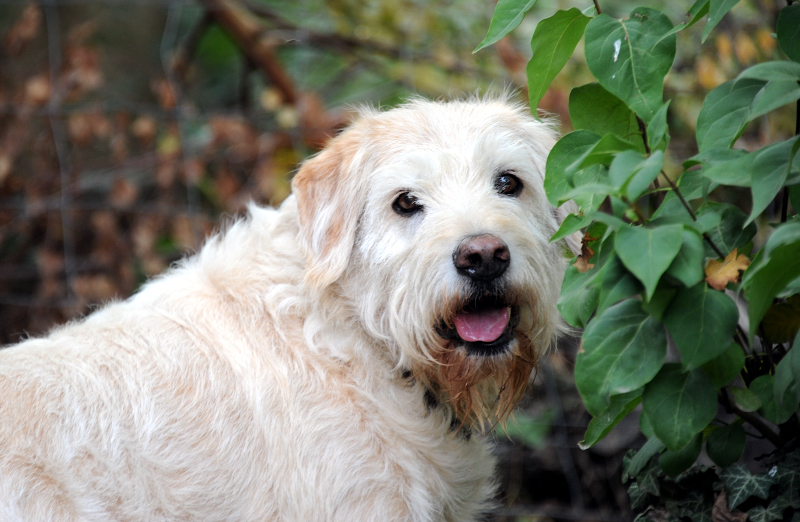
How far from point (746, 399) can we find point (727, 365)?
221mm

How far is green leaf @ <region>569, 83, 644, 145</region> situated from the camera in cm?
186

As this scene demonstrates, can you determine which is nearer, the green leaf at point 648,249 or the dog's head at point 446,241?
the green leaf at point 648,249

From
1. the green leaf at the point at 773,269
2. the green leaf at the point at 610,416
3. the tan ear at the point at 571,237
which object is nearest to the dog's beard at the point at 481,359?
the tan ear at the point at 571,237

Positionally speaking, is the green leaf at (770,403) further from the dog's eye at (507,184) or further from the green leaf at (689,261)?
the dog's eye at (507,184)

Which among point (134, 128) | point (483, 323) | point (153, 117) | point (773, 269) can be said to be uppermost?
point (773, 269)

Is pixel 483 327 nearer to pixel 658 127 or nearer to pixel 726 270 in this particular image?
pixel 726 270

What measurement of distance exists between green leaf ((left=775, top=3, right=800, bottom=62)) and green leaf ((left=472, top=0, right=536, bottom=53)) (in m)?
0.59

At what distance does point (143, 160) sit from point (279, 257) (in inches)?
124

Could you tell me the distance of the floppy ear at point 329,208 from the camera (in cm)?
238

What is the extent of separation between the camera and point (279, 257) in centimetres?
259

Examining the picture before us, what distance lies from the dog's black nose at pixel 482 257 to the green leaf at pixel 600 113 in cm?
43

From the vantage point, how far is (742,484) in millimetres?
1910

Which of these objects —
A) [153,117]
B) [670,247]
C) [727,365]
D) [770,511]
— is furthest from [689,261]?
[153,117]

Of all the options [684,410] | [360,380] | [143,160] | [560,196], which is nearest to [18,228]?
[143,160]
